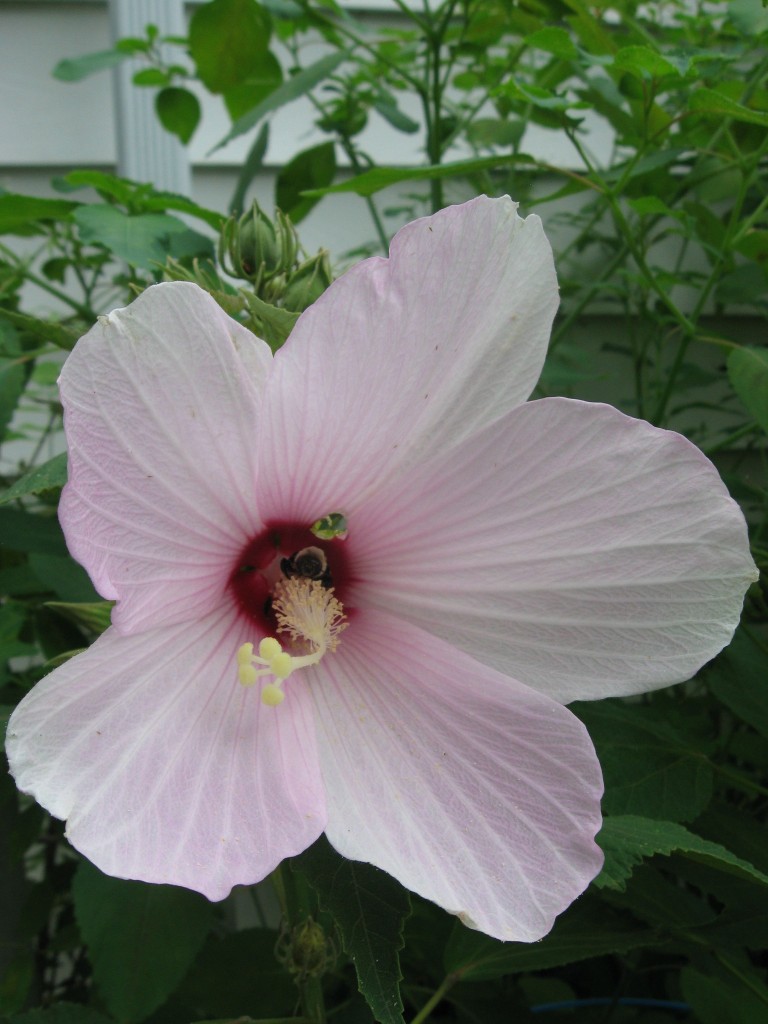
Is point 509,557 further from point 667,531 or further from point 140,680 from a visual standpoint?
point 140,680

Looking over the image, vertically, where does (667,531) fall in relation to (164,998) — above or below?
above

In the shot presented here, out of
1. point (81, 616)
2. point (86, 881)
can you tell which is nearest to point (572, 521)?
point (81, 616)

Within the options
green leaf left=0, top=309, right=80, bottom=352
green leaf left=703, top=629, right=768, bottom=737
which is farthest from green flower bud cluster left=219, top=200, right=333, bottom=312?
green leaf left=703, top=629, right=768, bottom=737

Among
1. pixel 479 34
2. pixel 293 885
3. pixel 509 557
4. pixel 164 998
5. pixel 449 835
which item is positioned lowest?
pixel 164 998

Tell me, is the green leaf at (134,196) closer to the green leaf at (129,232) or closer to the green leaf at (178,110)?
the green leaf at (129,232)

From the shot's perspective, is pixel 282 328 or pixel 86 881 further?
pixel 86 881

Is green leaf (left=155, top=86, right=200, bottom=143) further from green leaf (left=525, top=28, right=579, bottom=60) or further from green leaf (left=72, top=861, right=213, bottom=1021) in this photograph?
green leaf (left=72, top=861, right=213, bottom=1021)

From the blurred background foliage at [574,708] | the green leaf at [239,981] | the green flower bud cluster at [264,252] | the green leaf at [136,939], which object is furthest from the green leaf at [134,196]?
the green leaf at [239,981]
